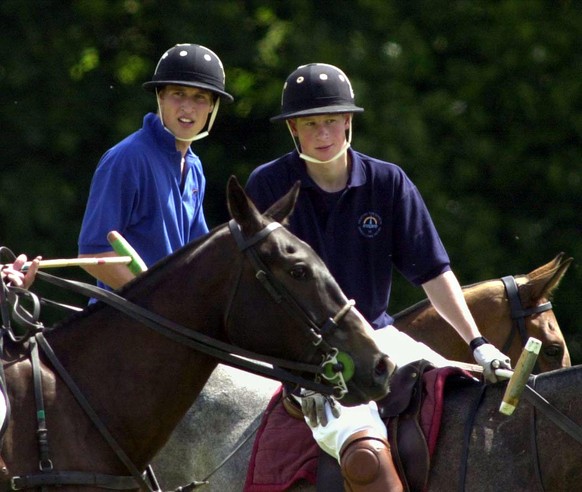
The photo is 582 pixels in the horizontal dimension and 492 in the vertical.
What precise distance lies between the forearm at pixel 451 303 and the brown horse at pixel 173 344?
0.93m

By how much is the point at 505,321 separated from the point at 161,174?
6.00 feet

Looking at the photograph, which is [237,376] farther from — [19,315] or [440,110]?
[440,110]

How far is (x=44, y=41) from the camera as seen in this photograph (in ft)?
36.2

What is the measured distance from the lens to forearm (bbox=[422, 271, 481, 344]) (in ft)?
17.4

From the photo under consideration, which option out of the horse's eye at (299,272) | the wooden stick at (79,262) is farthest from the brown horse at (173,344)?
the wooden stick at (79,262)

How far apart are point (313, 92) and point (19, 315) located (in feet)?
5.57

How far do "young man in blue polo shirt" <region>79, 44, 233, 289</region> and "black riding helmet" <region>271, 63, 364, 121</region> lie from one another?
24.9 inches

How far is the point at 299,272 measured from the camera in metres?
4.36

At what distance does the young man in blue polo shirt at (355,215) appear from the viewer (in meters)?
5.41

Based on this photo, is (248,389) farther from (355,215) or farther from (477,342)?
(477,342)

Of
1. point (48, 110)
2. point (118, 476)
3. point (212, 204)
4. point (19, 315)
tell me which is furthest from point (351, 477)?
point (48, 110)

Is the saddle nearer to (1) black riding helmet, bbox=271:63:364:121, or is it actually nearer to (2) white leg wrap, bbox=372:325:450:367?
(2) white leg wrap, bbox=372:325:450:367

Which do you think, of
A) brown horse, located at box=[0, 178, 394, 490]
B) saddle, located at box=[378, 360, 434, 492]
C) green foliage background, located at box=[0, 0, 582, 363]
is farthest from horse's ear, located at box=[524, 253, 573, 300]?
green foliage background, located at box=[0, 0, 582, 363]

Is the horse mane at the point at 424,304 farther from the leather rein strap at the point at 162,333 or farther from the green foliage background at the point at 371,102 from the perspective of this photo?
the green foliage background at the point at 371,102
